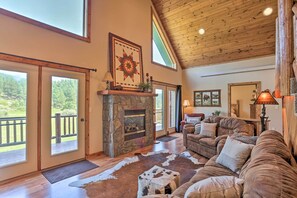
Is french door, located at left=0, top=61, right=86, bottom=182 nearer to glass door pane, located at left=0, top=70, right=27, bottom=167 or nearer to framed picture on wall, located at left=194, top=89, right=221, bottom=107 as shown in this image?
glass door pane, located at left=0, top=70, right=27, bottom=167

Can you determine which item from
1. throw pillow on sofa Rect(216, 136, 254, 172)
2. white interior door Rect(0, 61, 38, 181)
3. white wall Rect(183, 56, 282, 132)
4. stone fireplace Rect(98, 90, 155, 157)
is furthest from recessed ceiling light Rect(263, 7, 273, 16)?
white interior door Rect(0, 61, 38, 181)

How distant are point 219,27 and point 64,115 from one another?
5446mm

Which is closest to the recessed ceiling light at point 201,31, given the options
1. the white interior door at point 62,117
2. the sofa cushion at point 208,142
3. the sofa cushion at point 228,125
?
the sofa cushion at point 228,125

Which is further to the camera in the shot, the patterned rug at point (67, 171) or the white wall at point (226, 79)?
the white wall at point (226, 79)

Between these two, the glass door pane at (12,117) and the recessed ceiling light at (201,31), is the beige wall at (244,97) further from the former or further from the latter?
the glass door pane at (12,117)

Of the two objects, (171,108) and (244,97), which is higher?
(244,97)

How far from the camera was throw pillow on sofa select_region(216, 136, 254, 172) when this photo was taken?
2139 millimetres

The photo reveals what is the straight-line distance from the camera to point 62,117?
3637 mm

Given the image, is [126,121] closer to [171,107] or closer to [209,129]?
[209,129]

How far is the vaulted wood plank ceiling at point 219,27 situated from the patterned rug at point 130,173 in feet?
14.0

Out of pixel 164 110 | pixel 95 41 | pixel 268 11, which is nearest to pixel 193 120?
pixel 164 110

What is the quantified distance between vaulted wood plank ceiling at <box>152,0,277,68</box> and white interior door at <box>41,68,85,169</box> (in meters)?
4.09

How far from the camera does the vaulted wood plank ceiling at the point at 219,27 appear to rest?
5.11 meters

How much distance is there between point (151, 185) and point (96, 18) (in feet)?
13.0
